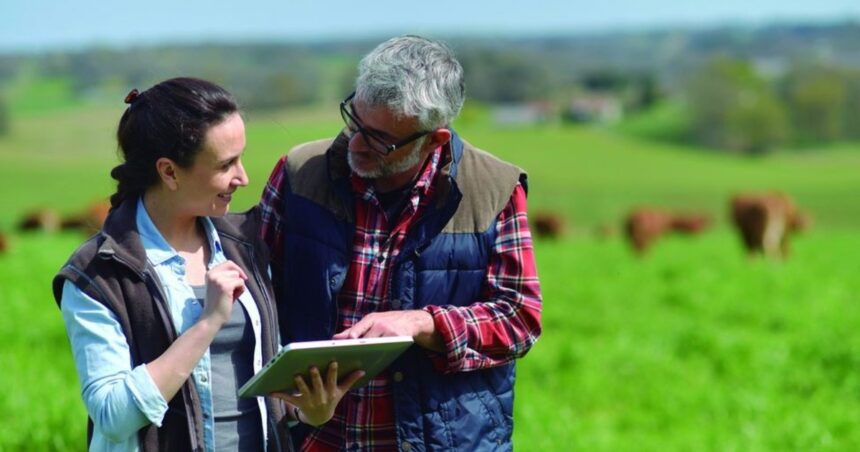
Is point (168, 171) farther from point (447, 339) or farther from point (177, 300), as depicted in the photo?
point (447, 339)

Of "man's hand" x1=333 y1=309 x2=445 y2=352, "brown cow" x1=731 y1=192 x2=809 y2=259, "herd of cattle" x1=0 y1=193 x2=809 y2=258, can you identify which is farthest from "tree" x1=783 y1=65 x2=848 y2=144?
"man's hand" x1=333 y1=309 x2=445 y2=352

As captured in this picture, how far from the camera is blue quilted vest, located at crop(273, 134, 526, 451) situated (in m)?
3.30

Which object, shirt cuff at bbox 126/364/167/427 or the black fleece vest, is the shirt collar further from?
shirt cuff at bbox 126/364/167/427

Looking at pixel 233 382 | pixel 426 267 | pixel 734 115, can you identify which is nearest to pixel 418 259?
pixel 426 267

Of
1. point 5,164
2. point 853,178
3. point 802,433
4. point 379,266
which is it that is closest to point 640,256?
point 802,433

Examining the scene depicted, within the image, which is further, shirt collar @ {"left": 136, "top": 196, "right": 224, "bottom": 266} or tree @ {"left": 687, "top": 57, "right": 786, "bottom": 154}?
tree @ {"left": 687, "top": 57, "right": 786, "bottom": 154}

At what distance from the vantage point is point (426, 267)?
3305 millimetres

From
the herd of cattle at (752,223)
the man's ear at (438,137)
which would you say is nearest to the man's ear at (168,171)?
the man's ear at (438,137)

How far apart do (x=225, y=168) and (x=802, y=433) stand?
18.4ft

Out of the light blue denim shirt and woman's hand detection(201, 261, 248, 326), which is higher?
woman's hand detection(201, 261, 248, 326)

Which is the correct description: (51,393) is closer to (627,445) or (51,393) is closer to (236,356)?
(627,445)

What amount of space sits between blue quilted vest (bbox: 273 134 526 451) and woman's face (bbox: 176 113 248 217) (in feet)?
1.18

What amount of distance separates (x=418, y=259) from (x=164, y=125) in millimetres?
761

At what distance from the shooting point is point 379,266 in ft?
11.0
